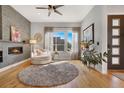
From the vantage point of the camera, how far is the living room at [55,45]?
11.4 feet

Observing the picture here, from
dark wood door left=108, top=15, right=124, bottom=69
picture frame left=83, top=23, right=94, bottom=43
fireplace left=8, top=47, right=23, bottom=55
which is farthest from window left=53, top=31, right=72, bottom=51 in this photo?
dark wood door left=108, top=15, right=124, bottom=69

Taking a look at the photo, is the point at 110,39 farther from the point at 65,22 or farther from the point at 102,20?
the point at 65,22

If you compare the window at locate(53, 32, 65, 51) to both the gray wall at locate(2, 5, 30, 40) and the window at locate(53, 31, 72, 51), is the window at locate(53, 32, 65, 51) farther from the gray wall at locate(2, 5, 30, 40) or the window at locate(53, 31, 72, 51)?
the gray wall at locate(2, 5, 30, 40)

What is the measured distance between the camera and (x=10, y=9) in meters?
5.52

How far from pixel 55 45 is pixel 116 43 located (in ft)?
15.7

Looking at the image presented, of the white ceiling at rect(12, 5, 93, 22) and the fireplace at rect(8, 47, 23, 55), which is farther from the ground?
the white ceiling at rect(12, 5, 93, 22)

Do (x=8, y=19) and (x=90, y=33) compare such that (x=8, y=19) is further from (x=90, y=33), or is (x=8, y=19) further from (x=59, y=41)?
(x=59, y=41)

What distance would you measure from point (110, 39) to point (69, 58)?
4294 mm

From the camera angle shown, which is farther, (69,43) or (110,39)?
(69,43)

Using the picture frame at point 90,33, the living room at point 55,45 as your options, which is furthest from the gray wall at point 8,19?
the picture frame at point 90,33

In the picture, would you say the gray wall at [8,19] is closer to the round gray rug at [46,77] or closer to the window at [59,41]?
the round gray rug at [46,77]

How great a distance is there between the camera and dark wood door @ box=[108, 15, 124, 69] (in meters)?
5.00

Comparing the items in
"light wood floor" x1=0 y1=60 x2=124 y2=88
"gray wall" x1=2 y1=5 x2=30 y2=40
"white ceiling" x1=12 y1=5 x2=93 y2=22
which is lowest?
"light wood floor" x1=0 y1=60 x2=124 y2=88
